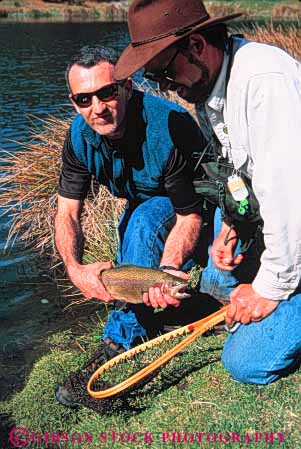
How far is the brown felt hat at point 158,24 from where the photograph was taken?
2.94 m

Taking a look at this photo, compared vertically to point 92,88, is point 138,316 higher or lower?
lower

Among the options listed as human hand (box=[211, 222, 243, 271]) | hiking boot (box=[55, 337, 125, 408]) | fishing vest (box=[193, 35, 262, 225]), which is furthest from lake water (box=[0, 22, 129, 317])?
fishing vest (box=[193, 35, 262, 225])

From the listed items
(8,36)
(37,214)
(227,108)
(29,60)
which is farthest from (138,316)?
(8,36)

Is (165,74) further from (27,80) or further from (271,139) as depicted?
(27,80)

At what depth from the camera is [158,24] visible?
3002 millimetres

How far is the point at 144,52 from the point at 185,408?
6.56ft

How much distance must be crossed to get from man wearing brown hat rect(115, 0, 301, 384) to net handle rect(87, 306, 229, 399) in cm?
17

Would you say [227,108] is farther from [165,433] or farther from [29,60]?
[29,60]

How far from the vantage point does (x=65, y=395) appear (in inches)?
155

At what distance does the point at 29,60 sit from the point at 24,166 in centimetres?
2040

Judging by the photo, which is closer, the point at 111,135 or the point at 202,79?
the point at 202,79

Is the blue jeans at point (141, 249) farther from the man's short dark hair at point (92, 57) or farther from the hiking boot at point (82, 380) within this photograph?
the man's short dark hair at point (92, 57)

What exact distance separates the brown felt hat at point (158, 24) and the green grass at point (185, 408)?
1889mm

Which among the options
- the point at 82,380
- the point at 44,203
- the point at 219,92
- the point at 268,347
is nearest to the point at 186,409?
the point at 268,347
